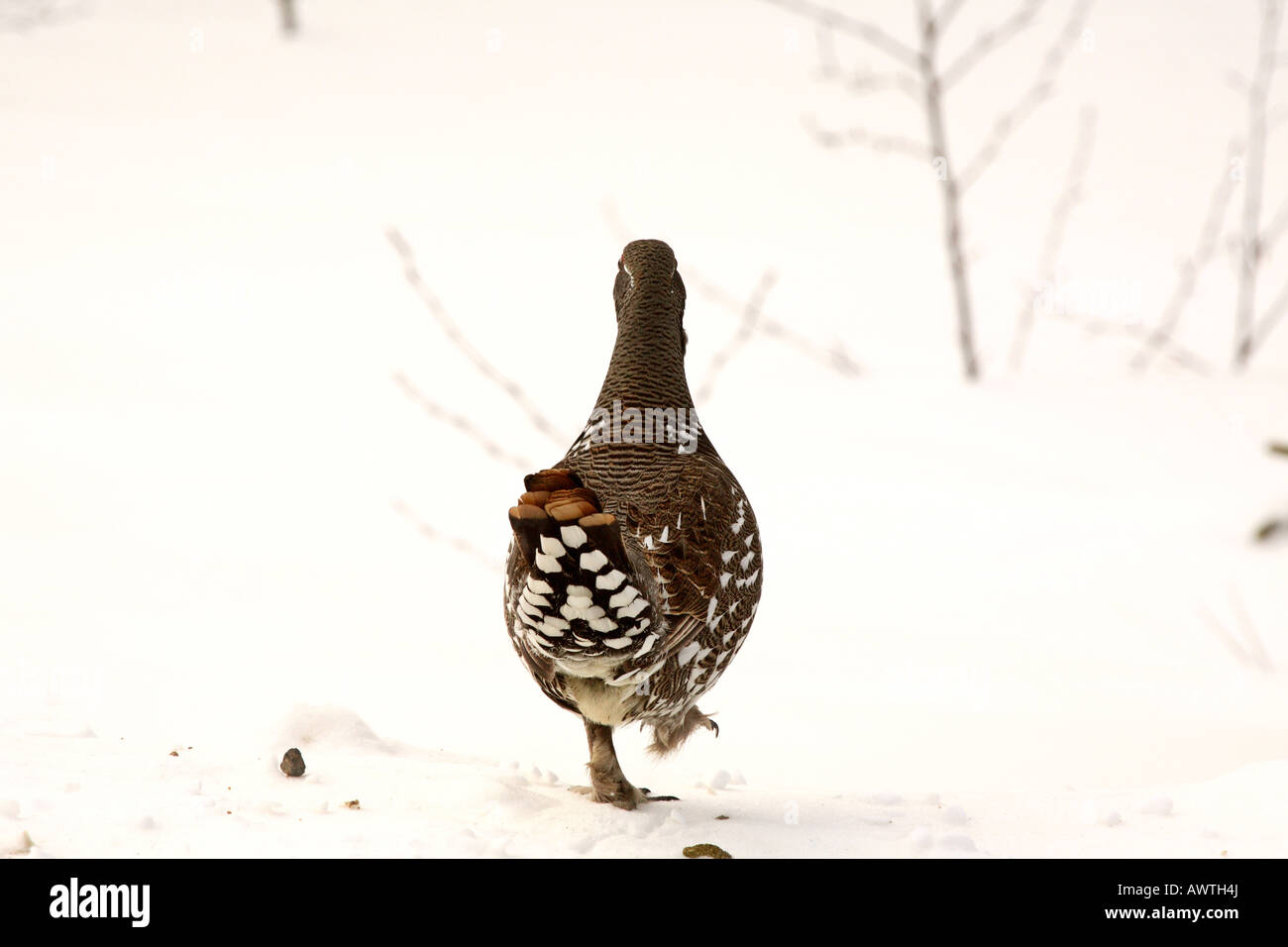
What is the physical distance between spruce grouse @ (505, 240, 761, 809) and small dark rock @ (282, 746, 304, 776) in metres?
0.91

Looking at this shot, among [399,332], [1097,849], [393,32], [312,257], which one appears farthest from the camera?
[393,32]

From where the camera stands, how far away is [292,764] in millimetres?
4484

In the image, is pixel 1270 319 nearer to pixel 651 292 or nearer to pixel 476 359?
pixel 476 359

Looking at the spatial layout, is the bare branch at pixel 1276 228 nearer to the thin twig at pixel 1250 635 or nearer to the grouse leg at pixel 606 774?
the thin twig at pixel 1250 635

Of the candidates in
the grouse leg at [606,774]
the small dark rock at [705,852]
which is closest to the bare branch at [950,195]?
the grouse leg at [606,774]

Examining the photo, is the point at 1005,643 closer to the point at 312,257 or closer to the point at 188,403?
the point at 188,403

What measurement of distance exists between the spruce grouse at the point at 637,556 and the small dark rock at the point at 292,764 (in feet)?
2.98

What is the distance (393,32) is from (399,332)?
7497mm

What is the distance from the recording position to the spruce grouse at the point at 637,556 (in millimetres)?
3514

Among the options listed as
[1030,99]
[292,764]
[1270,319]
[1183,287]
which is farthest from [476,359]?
[1030,99]

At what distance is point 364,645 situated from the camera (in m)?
7.44

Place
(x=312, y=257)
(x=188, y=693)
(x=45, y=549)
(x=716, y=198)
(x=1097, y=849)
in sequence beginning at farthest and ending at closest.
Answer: (x=716, y=198)
(x=312, y=257)
(x=45, y=549)
(x=188, y=693)
(x=1097, y=849)

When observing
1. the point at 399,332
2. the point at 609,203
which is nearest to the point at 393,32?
the point at 609,203

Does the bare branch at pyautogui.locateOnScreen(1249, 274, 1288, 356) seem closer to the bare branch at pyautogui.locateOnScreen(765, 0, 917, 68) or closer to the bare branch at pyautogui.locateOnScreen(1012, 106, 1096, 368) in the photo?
the bare branch at pyautogui.locateOnScreen(1012, 106, 1096, 368)
